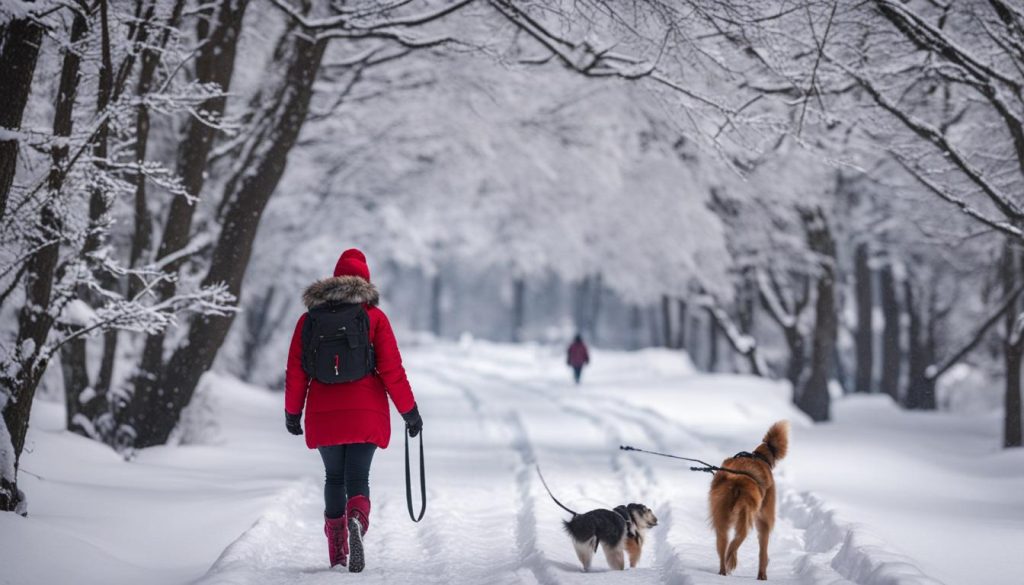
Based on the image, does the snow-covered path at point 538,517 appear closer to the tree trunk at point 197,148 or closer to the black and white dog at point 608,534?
the black and white dog at point 608,534

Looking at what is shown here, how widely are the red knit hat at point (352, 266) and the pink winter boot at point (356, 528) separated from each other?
145 centimetres

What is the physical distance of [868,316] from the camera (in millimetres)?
24469

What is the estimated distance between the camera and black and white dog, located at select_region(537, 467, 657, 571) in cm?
526

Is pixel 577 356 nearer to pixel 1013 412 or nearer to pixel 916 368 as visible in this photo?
pixel 916 368

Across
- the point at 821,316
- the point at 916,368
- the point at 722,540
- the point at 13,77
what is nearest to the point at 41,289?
the point at 13,77

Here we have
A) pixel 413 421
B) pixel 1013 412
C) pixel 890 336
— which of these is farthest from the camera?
pixel 890 336

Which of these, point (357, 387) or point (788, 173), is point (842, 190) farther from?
point (357, 387)

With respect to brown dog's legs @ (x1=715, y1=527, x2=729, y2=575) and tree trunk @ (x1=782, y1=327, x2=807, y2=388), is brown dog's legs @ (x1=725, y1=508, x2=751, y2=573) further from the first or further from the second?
tree trunk @ (x1=782, y1=327, x2=807, y2=388)

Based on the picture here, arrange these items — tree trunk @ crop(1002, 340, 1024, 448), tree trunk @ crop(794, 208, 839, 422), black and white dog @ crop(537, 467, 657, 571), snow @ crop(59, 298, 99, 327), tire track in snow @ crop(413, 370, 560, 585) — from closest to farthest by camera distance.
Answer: black and white dog @ crop(537, 467, 657, 571), tire track in snow @ crop(413, 370, 560, 585), snow @ crop(59, 298, 99, 327), tree trunk @ crop(1002, 340, 1024, 448), tree trunk @ crop(794, 208, 839, 422)

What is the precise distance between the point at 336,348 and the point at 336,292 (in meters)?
0.36

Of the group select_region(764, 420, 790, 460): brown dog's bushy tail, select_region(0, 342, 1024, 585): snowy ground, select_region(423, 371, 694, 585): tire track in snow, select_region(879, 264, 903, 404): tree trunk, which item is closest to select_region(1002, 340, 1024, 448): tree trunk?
select_region(0, 342, 1024, 585): snowy ground

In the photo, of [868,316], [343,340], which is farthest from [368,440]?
[868,316]

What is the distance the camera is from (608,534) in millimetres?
5309

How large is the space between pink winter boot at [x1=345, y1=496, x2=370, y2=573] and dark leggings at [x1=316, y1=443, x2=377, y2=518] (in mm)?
70
